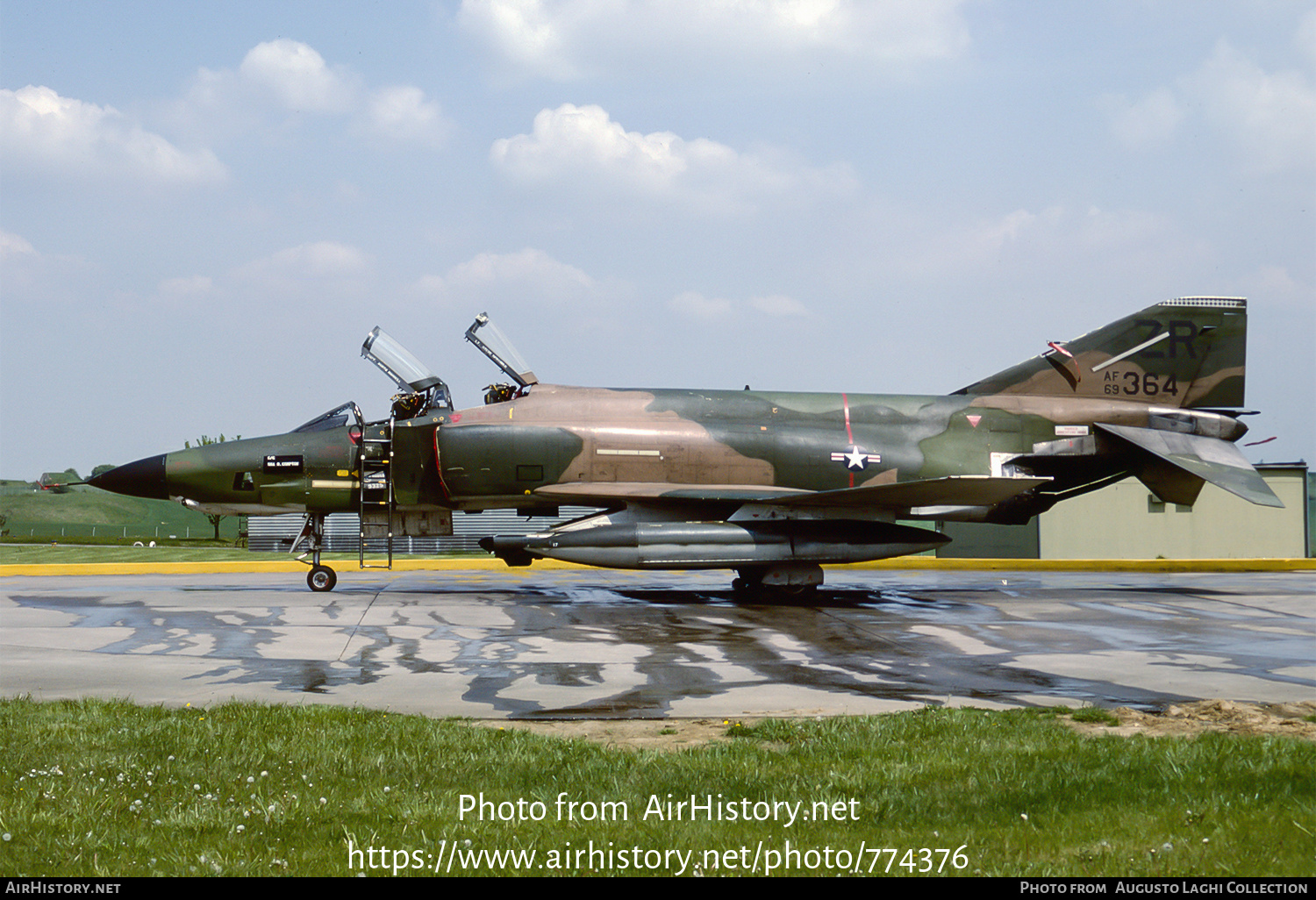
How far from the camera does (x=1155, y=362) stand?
16594mm

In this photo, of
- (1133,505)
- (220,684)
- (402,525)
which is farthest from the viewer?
(1133,505)

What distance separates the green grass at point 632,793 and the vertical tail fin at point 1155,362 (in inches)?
479

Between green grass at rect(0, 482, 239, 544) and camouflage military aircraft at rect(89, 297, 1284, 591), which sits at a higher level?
camouflage military aircraft at rect(89, 297, 1284, 591)

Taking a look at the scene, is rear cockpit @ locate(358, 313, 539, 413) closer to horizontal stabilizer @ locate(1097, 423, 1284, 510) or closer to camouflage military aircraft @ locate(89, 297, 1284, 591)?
camouflage military aircraft @ locate(89, 297, 1284, 591)

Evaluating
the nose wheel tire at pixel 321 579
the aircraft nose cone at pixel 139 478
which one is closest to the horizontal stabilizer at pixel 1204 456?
the nose wheel tire at pixel 321 579

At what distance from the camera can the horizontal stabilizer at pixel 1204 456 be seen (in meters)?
14.8

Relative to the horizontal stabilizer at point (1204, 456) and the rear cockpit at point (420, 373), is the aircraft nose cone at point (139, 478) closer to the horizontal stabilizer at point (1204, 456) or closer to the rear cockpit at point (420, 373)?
the rear cockpit at point (420, 373)

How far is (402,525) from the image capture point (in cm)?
1559

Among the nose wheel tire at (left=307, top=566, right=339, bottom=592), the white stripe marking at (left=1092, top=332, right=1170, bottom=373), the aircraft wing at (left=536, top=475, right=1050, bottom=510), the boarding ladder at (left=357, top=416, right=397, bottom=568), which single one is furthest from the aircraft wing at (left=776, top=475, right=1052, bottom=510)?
the nose wheel tire at (left=307, top=566, right=339, bottom=592)

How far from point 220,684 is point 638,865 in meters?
5.01

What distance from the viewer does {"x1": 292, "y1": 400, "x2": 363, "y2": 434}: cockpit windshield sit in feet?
50.1

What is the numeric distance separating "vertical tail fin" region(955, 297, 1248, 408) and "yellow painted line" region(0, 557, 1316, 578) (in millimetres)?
6740

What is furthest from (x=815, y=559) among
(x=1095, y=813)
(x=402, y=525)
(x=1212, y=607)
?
(x=1095, y=813)
